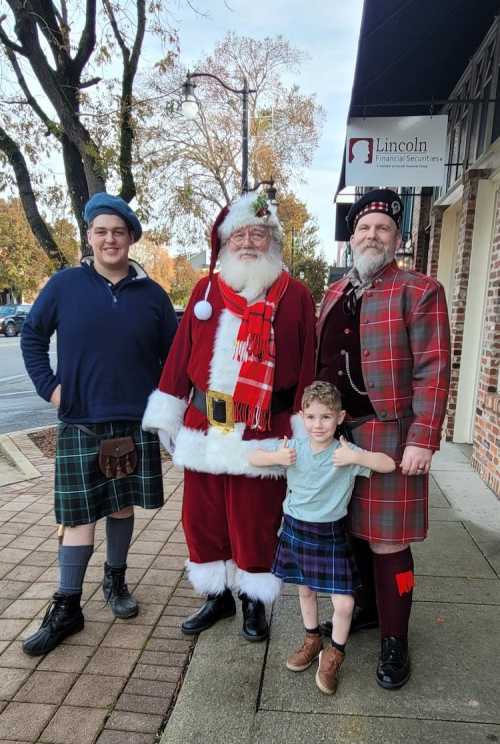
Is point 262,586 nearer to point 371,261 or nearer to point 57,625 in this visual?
point 57,625

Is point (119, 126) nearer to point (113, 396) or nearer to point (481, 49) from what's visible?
point (481, 49)

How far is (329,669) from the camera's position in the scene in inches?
85.8

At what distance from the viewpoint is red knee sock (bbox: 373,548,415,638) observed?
222 cm

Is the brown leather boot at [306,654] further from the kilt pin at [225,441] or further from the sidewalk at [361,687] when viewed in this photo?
the kilt pin at [225,441]

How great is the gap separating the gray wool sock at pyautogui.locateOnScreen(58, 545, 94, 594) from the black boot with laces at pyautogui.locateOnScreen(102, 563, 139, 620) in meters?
0.24

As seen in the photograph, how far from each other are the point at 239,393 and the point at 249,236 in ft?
2.32

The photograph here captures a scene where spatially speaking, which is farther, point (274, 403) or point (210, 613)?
point (210, 613)

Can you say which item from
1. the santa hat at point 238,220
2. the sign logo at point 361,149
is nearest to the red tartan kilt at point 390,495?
the santa hat at point 238,220

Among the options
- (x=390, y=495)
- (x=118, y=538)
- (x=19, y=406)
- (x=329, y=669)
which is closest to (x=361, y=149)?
(x=390, y=495)

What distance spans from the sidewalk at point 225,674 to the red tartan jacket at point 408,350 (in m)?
1.03

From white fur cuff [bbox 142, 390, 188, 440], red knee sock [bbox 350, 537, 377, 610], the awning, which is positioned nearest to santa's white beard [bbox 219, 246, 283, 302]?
white fur cuff [bbox 142, 390, 188, 440]

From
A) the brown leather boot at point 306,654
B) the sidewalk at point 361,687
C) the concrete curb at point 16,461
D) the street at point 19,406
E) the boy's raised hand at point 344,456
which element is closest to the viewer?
the sidewalk at point 361,687

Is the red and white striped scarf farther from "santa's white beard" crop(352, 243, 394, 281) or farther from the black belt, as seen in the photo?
"santa's white beard" crop(352, 243, 394, 281)

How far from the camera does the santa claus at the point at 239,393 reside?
2.36 meters
